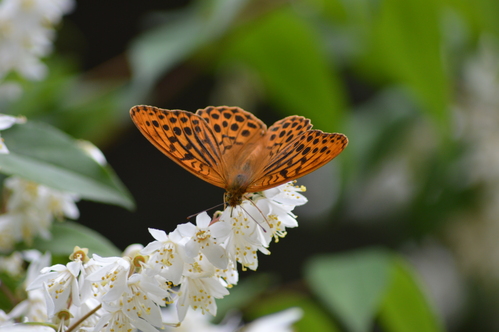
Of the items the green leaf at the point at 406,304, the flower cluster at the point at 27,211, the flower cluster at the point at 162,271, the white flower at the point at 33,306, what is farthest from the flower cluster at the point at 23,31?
the green leaf at the point at 406,304

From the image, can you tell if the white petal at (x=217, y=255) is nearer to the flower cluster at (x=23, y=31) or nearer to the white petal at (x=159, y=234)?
the white petal at (x=159, y=234)

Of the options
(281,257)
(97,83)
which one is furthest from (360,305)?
(281,257)

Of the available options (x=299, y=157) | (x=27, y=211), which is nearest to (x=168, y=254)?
(x=299, y=157)

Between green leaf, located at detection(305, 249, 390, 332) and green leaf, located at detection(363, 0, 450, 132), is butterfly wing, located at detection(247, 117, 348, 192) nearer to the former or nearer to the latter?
green leaf, located at detection(305, 249, 390, 332)

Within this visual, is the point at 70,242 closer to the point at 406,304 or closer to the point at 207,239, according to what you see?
the point at 207,239

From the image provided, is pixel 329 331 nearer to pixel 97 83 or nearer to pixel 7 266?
pixel 7 266

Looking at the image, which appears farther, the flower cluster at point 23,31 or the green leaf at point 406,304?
the green leaf at point 406,304

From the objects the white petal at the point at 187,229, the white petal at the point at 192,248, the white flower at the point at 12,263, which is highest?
the white petal at the point at 187,229
